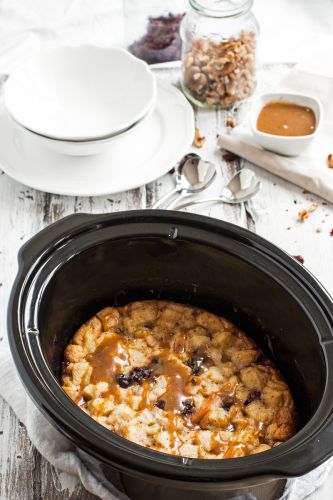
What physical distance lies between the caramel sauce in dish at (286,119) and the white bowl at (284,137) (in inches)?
0.5

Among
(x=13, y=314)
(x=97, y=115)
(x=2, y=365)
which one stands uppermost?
(x=13, y=314)

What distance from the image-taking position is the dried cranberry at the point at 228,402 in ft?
4.91

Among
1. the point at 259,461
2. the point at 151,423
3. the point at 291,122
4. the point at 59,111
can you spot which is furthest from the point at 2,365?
the point at 291,122

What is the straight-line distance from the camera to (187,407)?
148 centimetres

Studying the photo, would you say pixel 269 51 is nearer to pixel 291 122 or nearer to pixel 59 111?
pixel 291 122

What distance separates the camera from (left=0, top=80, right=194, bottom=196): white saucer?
205 cm

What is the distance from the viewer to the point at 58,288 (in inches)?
59.1

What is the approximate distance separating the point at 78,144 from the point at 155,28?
0.78 m

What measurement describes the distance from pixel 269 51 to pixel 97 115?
34.7 inches

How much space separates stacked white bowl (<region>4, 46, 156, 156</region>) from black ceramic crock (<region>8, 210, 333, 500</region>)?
61 centimetres

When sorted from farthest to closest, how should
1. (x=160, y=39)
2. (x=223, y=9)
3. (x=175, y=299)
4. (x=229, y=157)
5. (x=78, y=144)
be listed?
(x=160, y=39) → (x=223, y=9) → (x=229, y=157) → (x=78, y=144) → (x=175, y=299)

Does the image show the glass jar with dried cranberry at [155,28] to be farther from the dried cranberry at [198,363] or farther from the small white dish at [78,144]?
the dried cranberry at [198,363]

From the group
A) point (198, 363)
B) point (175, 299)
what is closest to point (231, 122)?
point (175, 299)

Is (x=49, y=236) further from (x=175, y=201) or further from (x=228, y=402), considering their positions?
(x=175, y=201)
